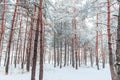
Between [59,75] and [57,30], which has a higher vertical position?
[57,30]

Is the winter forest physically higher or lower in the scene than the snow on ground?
higher

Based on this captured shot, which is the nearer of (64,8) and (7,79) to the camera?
(7,79)

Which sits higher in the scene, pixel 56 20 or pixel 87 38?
pixel 56 20

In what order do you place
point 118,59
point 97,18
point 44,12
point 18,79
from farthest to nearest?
point 97,18 → point 44,12 → point 18,79 → point 118,59

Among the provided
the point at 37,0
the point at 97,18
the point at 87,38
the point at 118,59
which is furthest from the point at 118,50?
the point at 87,38

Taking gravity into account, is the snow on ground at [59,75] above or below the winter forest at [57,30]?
below

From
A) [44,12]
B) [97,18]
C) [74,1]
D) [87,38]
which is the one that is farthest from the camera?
[87,38]

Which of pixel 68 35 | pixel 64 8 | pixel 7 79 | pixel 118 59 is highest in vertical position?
pixel 64 8

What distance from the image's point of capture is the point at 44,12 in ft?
52.6

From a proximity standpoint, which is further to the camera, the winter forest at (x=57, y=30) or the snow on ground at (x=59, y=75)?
the snow on ground at (x=59, y=75)

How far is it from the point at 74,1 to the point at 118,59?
27162mm

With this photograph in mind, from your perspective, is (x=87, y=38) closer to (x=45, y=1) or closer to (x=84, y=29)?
(x=84, y=29)

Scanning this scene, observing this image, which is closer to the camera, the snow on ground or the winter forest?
the winter forest

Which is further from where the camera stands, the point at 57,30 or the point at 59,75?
the point at 57,30
